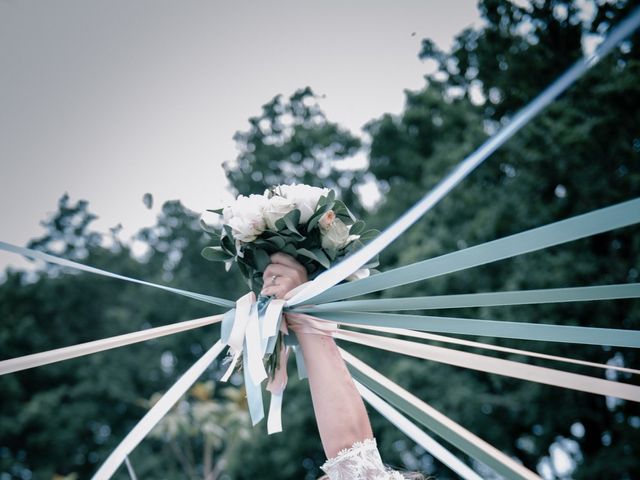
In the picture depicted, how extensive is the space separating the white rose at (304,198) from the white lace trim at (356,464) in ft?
2.52

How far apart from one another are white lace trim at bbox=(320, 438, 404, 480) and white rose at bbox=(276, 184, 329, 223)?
2.52 ft

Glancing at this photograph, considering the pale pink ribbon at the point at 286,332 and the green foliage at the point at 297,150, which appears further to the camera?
the green foliage at the point at 297,150

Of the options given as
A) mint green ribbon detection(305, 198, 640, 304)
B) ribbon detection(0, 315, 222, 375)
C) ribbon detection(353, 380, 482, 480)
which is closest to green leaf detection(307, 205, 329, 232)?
mint green ribbon detection(305, 198, 640, 304)

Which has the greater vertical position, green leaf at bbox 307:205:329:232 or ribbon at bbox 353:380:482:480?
green leaf at bbox 307:205:329:232

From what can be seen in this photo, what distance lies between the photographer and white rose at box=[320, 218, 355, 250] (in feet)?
7.81

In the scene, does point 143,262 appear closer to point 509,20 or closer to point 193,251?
point 193,251

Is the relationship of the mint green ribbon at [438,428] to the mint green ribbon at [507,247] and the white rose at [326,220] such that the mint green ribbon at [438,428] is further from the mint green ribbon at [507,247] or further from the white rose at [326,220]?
the white rose at [326,220]

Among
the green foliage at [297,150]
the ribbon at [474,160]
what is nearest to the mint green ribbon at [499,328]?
the ribbon at [474,160]

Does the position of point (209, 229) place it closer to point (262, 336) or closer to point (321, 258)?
point (321, 258)

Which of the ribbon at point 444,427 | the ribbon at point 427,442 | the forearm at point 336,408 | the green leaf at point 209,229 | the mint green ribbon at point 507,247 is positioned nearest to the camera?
the mint green ribbon at point 507,247

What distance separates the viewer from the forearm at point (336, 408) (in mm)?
1967

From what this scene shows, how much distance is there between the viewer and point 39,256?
209 centimetres

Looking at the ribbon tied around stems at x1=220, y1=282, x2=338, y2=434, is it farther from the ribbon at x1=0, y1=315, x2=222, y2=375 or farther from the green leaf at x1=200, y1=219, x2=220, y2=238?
the green leaf at x1=200, y1=219, x2=220, y2=238

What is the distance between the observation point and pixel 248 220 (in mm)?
2309
